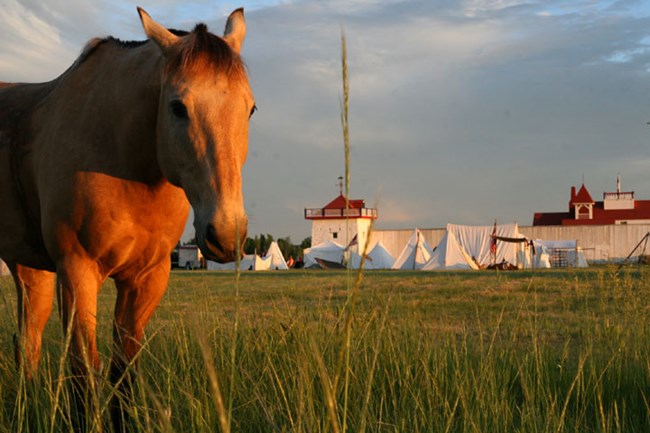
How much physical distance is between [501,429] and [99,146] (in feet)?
7.10

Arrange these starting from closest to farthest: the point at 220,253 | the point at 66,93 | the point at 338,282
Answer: the point at 220,253 < the point at 66,93 < the point at 338,282

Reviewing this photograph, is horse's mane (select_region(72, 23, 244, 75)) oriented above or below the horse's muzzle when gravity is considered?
above

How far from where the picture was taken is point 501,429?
2.64 m

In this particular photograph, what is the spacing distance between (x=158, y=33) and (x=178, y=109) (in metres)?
0.40

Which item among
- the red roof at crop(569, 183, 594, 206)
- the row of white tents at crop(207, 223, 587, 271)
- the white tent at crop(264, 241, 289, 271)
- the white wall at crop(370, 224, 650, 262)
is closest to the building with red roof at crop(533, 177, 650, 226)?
the red roof at crop(569, 183, 594, 206)

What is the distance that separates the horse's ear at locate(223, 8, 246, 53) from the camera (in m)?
2.90

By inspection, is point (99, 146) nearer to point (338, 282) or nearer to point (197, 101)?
point (197, 101)

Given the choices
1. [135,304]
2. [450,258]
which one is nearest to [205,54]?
[135,304]

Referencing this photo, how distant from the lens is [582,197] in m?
73.4

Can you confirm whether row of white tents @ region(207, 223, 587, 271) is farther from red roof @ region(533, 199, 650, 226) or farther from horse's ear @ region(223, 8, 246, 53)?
horse's ear @ region(223, 8, 246, 53)

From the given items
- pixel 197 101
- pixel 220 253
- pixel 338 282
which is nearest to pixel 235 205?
pixel 220 253

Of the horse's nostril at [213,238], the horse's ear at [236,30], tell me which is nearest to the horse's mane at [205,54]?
the horse's ear at [236,30]

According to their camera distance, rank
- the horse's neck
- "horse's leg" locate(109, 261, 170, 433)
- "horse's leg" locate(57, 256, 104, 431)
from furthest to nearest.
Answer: "horse's leg" locate(109, 261, 170, 433), the horse's neck, "horse's leg" locate(57, 256, 104, 431)

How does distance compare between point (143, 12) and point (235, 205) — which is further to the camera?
point (143, 12)
